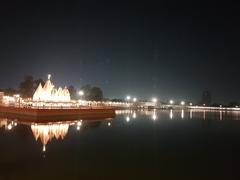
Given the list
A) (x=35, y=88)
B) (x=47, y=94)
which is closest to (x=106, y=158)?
(x=47, y=94)

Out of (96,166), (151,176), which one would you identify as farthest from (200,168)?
(96,166)

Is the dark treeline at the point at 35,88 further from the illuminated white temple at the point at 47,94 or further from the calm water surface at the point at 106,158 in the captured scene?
the calm water surface at the point at 106,158

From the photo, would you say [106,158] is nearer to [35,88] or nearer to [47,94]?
[47,94]

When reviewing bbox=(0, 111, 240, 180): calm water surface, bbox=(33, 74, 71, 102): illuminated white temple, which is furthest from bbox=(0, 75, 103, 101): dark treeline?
bbox=(0, 111, 240, 180): calm water surface

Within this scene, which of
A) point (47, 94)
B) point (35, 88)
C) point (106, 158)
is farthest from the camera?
point (35, 88)

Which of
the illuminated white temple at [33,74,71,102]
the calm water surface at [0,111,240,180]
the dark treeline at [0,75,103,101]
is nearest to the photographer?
the calm water surface at [0,111,240,180]

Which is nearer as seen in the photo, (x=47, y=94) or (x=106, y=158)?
(x=106, y=158)

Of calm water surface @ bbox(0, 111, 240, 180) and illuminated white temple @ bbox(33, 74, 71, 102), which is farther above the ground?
illuminated white temple @ bbox(33, 74, 71, 102)

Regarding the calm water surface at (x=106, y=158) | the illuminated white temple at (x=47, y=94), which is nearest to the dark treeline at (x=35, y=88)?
the illuminated white temple at (x=47, y=94)

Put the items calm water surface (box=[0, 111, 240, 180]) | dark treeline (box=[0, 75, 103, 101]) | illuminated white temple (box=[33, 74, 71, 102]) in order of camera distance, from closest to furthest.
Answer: calm water surface (box=[0, 111, 240, 180]) → illuminated white temple (box=[33, 74, 71, 102]) → dark treeline (box=[0, 75, 103, 101])

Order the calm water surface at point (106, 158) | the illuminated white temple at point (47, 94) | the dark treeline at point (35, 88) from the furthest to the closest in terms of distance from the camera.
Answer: the dark treeline at point (35, 88), the illuminated white temple at point (47, 94), the calm water surface at point (106, 158)

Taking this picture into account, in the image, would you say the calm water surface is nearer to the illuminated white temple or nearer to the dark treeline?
the illuminated white temple

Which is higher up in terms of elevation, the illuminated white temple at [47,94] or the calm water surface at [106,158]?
the illuminated white temple at [47,94]

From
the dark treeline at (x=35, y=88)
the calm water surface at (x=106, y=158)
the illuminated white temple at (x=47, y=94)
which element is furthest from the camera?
the dark treeline at (x=35, y=88)
